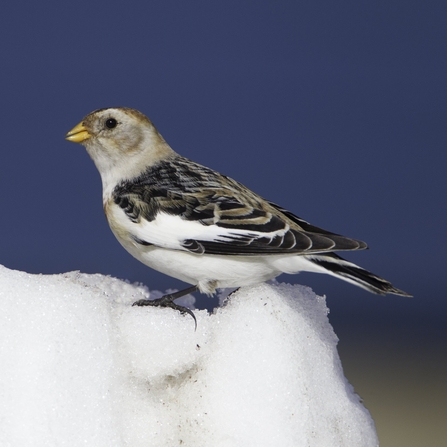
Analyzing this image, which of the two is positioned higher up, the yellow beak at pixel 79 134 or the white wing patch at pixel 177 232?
the yellow beak at pixel 79 134

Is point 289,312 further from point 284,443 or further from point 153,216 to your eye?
point 153,216

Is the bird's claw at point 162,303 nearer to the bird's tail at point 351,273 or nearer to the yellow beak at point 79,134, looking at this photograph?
the bird's tail at point 351,273

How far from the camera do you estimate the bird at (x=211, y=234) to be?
256 cm

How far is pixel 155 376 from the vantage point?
7.06ft

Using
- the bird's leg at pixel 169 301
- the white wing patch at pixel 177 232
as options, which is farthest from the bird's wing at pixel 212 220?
the bird's leg at pixel 169 301

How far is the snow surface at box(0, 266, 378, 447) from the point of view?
193 cm

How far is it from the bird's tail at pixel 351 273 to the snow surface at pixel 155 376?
0.26m

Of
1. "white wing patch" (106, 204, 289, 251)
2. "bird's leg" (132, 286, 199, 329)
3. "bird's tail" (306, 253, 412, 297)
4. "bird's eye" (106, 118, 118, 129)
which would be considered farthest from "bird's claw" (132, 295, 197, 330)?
"bird's eye" (106, 118, 118, 129)

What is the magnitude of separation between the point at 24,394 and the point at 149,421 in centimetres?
42

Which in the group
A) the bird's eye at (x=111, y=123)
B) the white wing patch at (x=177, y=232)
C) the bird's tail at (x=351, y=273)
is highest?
the bird's eye at (x=111, y=123)

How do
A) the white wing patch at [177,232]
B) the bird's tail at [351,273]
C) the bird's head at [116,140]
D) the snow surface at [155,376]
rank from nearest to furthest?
the snow surface at [155,376] → the bird's tail at [351,273] → the white wing patch at [177,232] → the bird's head at [116,140]

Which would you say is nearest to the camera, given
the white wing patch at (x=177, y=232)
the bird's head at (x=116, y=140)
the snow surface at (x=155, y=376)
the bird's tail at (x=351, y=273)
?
the snow surface at (x=155, y=376)

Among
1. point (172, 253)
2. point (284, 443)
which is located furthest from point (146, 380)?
point (172, 253)

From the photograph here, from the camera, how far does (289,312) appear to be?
2.37 meters
